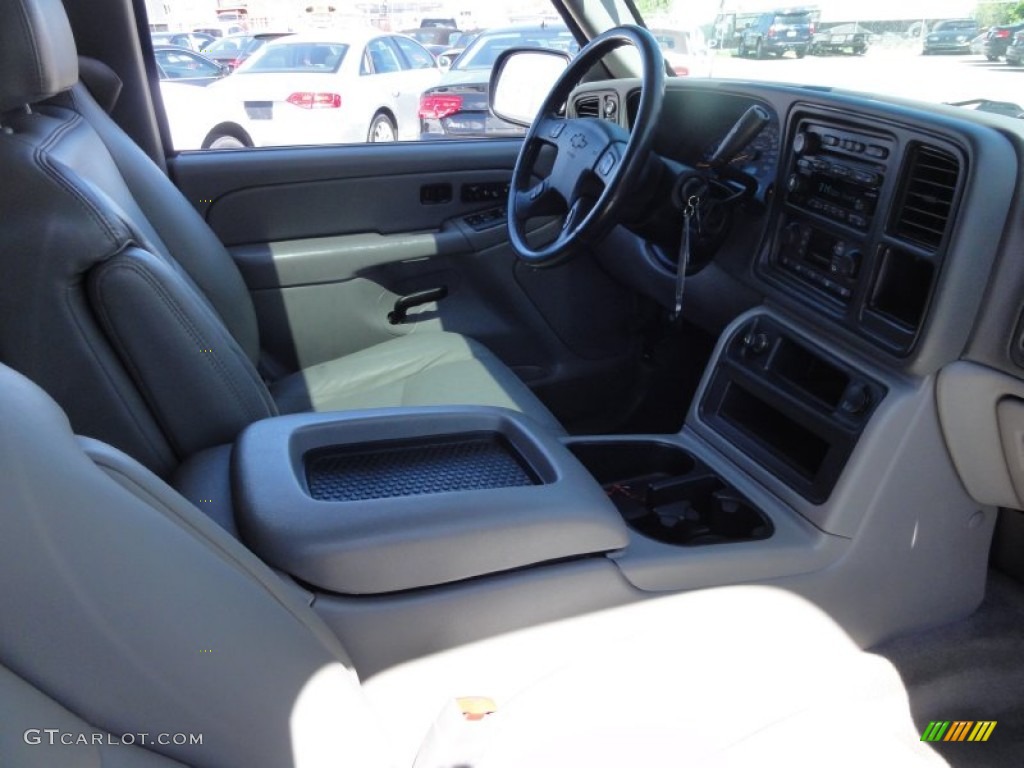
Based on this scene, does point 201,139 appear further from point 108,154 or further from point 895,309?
point 895,309

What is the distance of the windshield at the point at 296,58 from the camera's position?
13.6 ft

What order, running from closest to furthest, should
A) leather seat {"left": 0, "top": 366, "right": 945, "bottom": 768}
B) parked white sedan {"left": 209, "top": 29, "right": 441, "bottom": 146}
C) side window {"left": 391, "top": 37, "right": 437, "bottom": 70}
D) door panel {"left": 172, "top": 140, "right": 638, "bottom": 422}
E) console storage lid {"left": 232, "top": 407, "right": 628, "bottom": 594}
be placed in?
leather seat {"left": 0, "top": 366, "right": 945, "bottom": 768}
console storage lid {"left": 232, "top": 407, "right": 628, "bottom": 594}
door panel {"left": 172, "top": 140, "right": 638, "bottom": 422}
parked white sedan {"left": 209, "top": 29, "right": 441, "bottom": 146}
side window {"left": 391, "top": 37, "right": 437, "bottom": 70}

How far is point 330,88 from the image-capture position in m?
3.97

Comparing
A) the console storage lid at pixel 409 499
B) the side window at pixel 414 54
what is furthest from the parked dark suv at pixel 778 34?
the side window at pixel 414 54

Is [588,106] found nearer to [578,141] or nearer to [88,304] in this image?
[578,141]

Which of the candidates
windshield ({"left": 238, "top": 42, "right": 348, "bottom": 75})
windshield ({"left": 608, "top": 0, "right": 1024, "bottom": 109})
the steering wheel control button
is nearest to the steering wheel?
the steering wheel control button

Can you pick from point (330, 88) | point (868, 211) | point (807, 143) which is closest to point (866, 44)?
point (807, 143)

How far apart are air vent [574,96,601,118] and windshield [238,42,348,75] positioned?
2.16m

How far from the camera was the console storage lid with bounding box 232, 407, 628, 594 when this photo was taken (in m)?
1.09

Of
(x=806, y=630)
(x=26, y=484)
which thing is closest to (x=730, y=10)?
(x=806, y=630)

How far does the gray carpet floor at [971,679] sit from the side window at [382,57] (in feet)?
11.9

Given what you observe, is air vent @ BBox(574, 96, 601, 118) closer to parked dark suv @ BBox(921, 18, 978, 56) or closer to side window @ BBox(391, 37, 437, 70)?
parked dark suv @ BBox(921, 18, 978, 56)

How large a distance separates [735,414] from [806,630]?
0.44 meters

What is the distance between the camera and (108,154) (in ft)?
5.35
